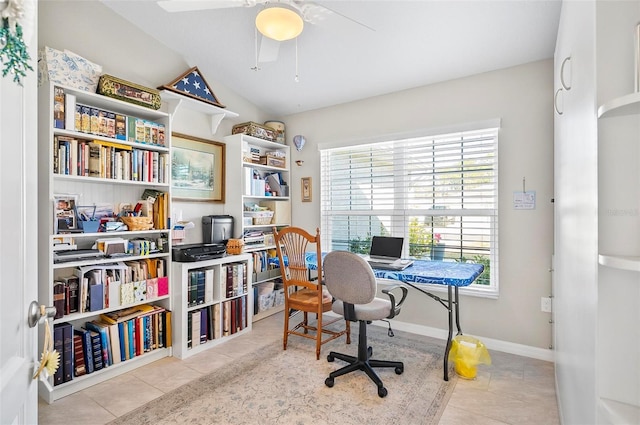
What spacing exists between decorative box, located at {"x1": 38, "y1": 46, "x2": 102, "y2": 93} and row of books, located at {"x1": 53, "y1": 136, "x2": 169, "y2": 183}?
390mm

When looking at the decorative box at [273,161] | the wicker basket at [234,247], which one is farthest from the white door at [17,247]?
the decorative box at [273,161]

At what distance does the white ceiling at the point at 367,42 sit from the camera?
2.34m

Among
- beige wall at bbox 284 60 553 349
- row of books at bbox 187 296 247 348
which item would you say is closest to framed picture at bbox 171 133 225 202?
row of books at bbox 187 296 247 348

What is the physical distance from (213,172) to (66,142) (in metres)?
1.45

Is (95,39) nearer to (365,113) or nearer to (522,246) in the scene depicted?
(365,113)

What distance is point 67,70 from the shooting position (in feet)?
7.68

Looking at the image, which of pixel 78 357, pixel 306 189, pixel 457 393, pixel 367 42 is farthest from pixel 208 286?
pixel 367 42

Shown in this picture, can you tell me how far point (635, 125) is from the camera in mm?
917

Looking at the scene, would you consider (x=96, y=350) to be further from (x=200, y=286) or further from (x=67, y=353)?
(x=200, y=286)

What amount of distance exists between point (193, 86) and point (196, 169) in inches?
31.5

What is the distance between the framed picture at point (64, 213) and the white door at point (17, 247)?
1.65 m

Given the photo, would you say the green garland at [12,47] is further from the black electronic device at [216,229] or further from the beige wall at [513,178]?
the beige wall at [513,178]

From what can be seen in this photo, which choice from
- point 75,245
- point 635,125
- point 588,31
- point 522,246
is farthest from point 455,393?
point 75,245

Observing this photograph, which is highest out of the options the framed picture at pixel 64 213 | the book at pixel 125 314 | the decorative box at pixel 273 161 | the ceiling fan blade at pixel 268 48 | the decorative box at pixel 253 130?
the ceiling fan blade at pixel 268 48
